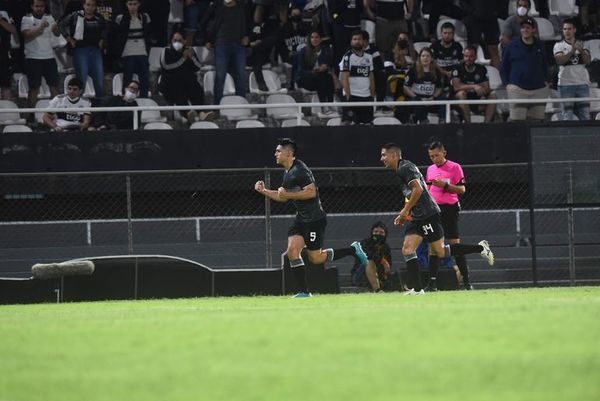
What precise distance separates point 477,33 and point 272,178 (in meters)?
5.24

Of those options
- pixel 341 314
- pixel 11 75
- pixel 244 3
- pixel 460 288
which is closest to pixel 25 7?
pixel 11 75

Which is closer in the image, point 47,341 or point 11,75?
point 47,341

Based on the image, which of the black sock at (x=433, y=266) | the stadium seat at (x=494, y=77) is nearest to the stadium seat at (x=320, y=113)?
the stadium seat at (x=494, y=77)

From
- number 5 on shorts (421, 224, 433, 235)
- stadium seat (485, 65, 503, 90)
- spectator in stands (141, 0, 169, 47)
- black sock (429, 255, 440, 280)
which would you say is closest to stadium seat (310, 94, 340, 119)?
stadium seat (485, 65, 503, 90)

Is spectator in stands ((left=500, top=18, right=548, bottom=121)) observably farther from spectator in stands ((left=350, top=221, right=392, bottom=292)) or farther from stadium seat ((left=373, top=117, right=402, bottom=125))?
spectator in stands ((left=350, top=221, right=392, bottom=292))

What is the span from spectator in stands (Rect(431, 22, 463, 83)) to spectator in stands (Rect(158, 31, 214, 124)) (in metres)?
4.19

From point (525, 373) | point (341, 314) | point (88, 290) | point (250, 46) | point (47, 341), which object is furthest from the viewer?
point (250, 46)

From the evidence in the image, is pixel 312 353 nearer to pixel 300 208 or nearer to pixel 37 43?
pixel 300 208

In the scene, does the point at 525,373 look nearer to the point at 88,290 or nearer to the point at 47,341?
the point at 47,341

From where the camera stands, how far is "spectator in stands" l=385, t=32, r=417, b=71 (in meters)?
23.7

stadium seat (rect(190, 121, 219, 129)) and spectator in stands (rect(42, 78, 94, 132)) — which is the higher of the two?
spectator in stands (rect(42, 78, 94, 132))

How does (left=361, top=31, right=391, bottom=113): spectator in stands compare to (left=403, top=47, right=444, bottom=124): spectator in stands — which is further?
(left=361, top=31, right=391, bottom=113): spectator in stands

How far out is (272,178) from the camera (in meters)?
23.3

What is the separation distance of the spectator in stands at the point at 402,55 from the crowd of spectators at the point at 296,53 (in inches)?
1.0
